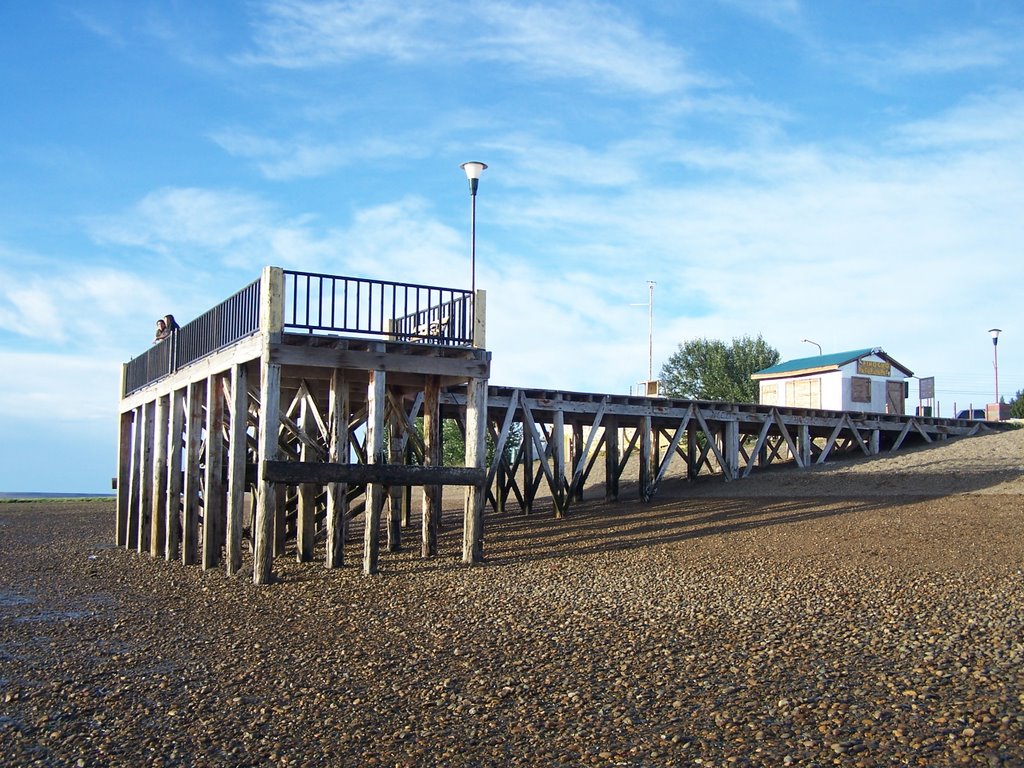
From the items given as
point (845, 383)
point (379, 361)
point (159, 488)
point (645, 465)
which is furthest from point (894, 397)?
point (379, 361)

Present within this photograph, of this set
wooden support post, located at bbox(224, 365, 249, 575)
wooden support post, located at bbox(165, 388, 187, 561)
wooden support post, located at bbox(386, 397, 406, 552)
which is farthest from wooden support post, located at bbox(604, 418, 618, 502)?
wooden support post, located at bbox(224, 365, 249, 575)

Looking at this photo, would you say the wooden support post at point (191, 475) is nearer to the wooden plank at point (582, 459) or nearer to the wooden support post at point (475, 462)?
the wooden support post at point (475, 462)

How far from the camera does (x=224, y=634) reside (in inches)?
425

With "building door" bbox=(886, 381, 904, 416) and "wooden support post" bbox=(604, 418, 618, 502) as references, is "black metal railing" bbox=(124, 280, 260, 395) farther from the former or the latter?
"building door" bbox=(886, 381, 904, 416)

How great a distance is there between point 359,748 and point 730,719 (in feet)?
8.63

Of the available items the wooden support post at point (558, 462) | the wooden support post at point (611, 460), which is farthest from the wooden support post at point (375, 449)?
the wooden support post at point (611, 460)

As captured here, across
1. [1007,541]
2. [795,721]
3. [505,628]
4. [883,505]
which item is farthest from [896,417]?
[795,721]

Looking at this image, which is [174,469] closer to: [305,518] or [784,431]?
[305,518]

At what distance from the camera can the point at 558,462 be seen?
24.9m

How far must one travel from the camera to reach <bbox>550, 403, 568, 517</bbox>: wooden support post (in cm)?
2453

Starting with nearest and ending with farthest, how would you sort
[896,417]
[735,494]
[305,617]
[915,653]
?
[915,653] < [305,617] < [735,494] < [896,417]

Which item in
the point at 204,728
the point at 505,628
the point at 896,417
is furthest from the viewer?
the point at 896,417

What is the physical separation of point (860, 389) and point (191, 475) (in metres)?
27.8

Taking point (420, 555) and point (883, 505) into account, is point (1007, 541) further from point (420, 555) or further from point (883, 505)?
point (420, 555)
